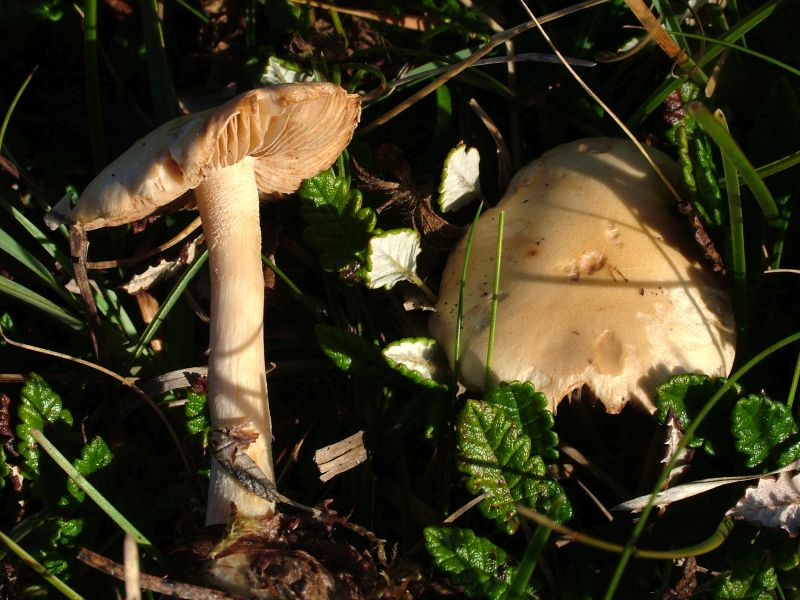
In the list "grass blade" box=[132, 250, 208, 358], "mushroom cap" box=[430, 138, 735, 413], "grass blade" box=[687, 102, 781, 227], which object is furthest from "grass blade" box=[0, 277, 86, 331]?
"grass blade" box=[687, 102, 781, 227]

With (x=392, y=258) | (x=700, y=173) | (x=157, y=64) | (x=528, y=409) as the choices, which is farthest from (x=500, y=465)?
(x=157, y=64)

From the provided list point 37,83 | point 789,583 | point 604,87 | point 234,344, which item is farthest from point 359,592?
point 37,83

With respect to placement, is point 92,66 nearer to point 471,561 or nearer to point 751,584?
point 471,561

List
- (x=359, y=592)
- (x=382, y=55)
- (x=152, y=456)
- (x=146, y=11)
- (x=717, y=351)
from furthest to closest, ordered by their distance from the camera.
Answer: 1. (x=382, y=55)
2. (x=146, y=11)
3. (x=152, y=456)
4. (x=717, y=351)
5. (x=359, y=592)

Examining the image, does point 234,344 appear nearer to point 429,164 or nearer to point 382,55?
point 429,164

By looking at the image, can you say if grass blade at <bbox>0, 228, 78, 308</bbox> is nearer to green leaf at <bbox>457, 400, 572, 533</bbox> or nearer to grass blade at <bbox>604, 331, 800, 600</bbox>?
green leaf at <bbox>457, 400, 572, 533</bbox>

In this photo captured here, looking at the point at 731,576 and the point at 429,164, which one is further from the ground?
the point at 429,164

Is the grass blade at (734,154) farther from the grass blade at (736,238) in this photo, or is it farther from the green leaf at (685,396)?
the green leaf at (685,396)
